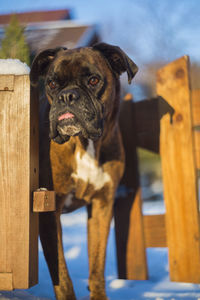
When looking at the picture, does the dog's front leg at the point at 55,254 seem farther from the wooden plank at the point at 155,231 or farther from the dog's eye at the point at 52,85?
the wooden plank at the point at 155,231

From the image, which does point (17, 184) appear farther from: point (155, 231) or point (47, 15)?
point (47, 15)

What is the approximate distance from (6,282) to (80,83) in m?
1.46

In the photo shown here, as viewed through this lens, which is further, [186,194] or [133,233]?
[133,233]

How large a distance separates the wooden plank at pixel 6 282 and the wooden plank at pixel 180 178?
1714 millimetres

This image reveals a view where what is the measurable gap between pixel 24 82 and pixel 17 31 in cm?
124

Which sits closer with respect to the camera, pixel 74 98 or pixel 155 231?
pixel 74 98

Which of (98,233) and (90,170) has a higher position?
(90,170)

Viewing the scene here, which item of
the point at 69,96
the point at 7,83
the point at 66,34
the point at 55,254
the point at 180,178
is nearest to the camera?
the point at 7,83

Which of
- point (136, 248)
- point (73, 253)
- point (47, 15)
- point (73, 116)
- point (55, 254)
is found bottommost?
point (73, 253)

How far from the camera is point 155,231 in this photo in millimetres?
3645

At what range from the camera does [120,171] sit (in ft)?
10.5

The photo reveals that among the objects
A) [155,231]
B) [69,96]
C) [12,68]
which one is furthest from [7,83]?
[155,231]

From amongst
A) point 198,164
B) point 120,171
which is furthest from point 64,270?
point 198,164

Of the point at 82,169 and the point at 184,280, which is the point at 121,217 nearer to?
the point at 184,280
